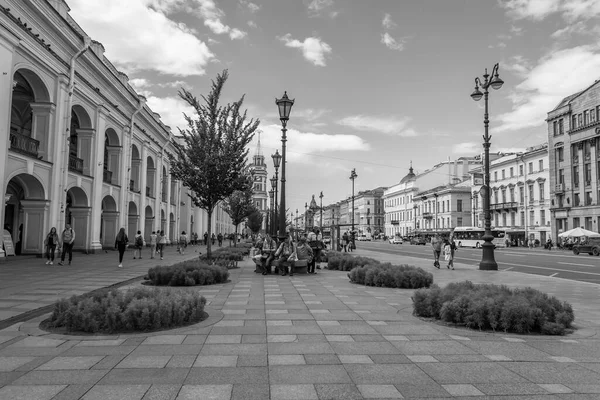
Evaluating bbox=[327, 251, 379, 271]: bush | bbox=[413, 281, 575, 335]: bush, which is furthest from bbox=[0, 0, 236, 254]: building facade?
bbox=[413, 281, 575, 335]: bush

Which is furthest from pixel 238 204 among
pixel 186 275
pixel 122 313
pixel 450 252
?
pixel 122 313

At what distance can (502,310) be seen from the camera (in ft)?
22.0

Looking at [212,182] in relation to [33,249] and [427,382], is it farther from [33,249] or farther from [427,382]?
[427,382]

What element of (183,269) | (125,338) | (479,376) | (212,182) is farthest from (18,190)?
(479,376)

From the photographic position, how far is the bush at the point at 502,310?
21.6 feet

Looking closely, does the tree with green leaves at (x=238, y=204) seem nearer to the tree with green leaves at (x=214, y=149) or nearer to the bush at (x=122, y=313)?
the tree with green leaves at (x=214, y=149)

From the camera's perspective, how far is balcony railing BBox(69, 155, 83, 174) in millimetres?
24672

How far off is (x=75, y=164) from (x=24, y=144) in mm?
5220

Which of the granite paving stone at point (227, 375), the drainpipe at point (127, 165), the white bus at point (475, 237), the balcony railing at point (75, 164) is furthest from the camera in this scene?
the white bus at point (475, 237)

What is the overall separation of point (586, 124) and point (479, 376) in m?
59.8

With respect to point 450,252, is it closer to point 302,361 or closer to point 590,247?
point 302,361

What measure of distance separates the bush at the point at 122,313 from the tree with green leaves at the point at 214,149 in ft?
41.8

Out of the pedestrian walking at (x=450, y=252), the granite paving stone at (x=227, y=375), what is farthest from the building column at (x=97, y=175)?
the granite paving stone at (x=227, y=375)

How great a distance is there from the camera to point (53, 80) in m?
21.8
